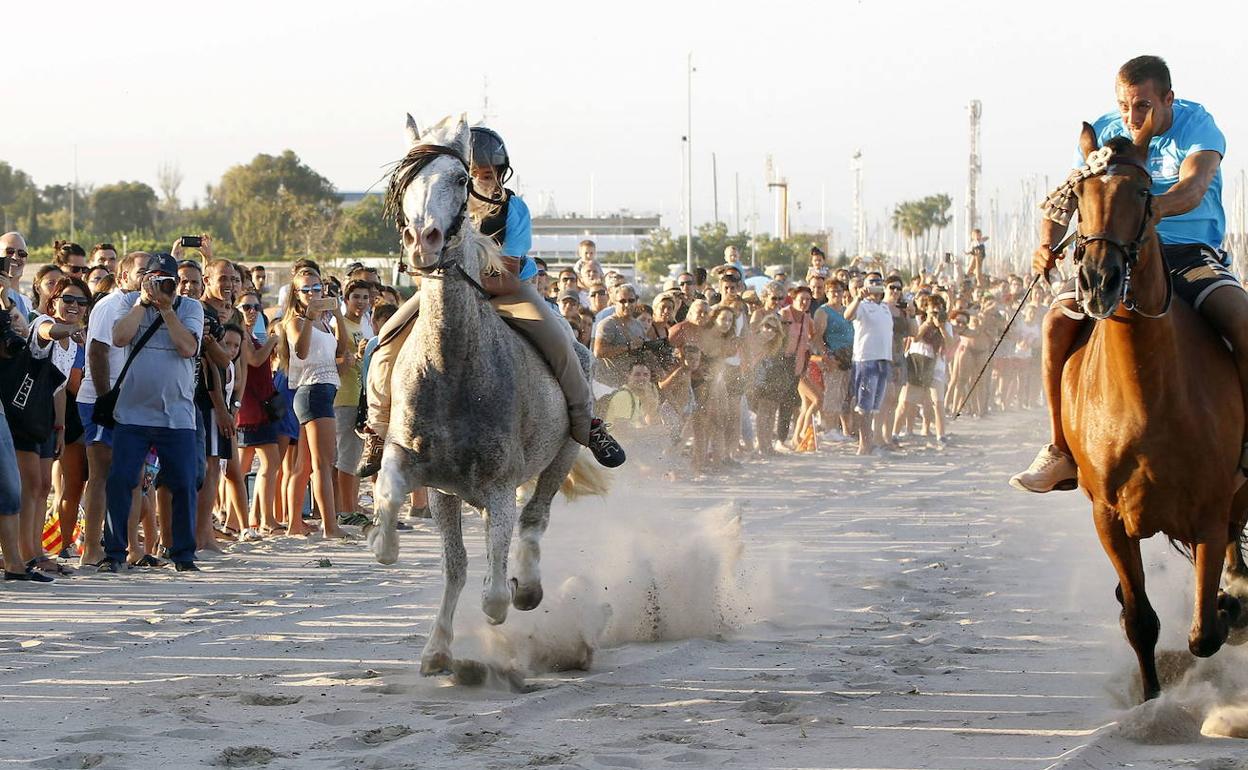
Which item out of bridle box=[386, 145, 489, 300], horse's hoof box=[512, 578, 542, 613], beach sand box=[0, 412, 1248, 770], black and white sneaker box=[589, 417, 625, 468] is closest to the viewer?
beach sand box=[0, 412, 1248, 770]

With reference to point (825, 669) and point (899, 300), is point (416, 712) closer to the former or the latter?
point (825, 669)

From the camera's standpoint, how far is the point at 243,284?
46.7ft

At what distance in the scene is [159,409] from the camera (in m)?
11.5

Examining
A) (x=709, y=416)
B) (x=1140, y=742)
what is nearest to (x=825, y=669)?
(x=1140, y=742)

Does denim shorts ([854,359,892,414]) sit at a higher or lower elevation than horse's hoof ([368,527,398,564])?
higher

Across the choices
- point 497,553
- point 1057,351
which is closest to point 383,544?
point 497,553

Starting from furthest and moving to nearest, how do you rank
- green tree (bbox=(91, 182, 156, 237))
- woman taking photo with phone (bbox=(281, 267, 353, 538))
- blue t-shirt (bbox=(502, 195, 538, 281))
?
green tree (bbox=(91, 182, 156, 237))
woman taking photo with phone (bbox=(281, 267, 353, 538))
blue t-shirt (bbox=(502, 195, 538, 281))

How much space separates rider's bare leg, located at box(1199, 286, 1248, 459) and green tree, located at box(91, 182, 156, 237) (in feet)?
246

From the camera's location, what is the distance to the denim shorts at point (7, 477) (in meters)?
10.4

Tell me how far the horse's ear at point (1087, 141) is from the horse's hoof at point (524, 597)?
3.53 meters

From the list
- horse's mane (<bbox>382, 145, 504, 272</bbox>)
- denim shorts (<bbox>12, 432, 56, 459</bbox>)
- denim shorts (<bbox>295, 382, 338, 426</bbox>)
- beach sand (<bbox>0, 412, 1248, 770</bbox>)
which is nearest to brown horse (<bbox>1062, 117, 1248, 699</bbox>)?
beach sand (<bbox>0, 412, 1248, 770</bbox>)

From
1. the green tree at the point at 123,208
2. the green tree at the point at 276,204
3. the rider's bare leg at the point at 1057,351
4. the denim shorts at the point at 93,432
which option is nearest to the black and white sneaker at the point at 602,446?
the rider's bare leg at the point at 1057,351

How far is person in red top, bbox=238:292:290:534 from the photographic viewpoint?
45.0 feet

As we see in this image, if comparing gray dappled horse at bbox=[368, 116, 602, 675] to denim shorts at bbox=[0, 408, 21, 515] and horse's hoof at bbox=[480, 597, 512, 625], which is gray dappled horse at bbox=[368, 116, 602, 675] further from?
denim shorts at bbox=[0, 408, 21, 515]
